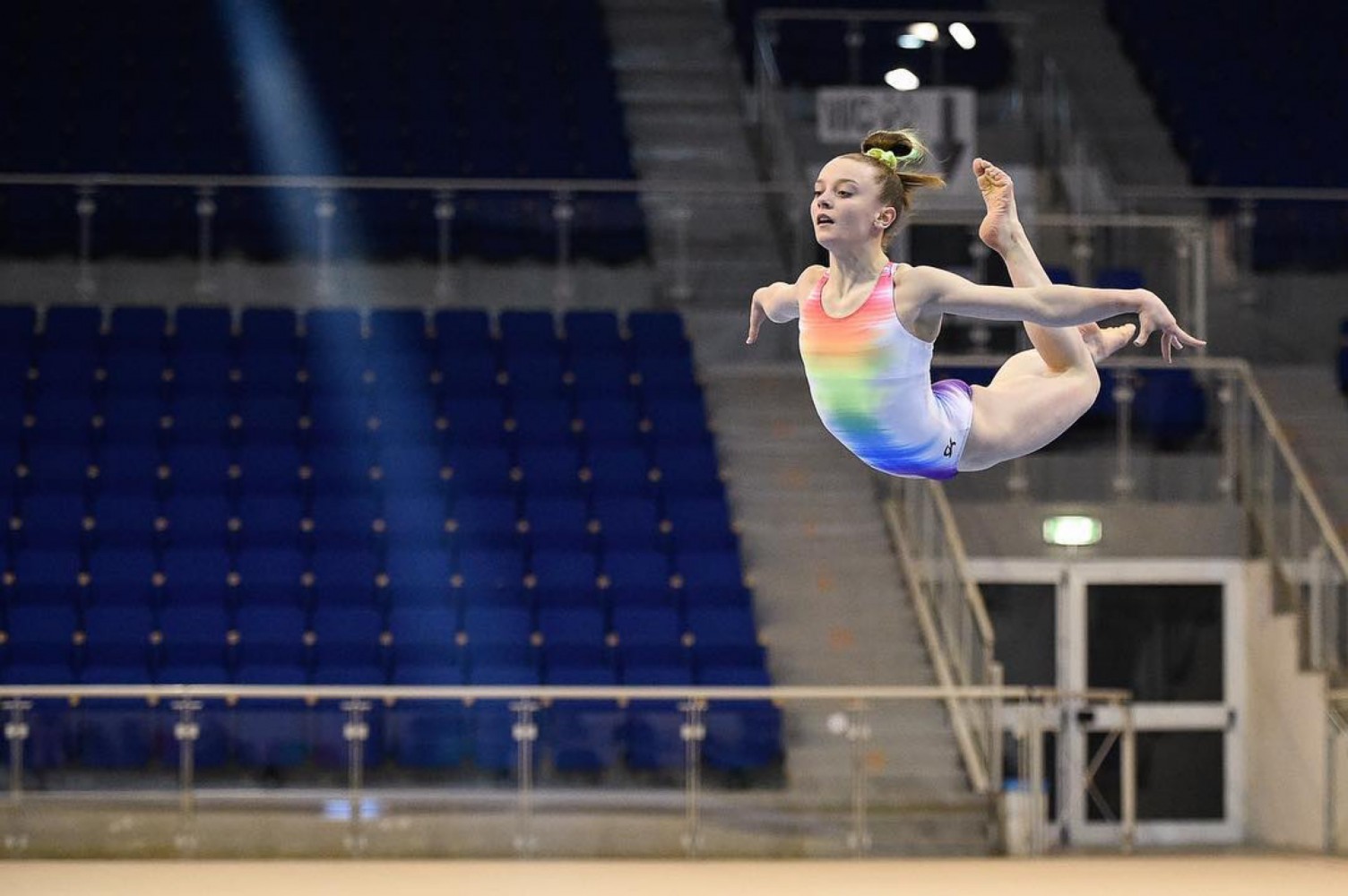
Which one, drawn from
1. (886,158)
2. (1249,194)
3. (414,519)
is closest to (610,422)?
(414,519)

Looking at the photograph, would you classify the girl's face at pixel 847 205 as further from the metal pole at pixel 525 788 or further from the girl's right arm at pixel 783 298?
the metal pole at pixel 525 788

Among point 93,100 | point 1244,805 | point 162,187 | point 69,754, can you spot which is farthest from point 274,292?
point 1244,805

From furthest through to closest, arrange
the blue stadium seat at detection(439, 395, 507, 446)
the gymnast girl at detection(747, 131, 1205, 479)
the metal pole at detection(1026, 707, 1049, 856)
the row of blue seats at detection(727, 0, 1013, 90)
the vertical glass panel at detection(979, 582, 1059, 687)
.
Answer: the row of blue seats at detection(727, 0, 1013, 90)
the vertical glass panel at detection(979, 582, 1059, 687)
the blue stadium seat at detection(439, 395, 507, 446)
the metal pole at detection(1026, 707, 1049, 856)
the gymnast girl at detection(747, 131, 1205, 479)

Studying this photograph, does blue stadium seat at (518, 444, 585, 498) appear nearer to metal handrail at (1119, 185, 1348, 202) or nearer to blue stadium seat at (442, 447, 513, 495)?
blue stadium seat at (442, 447, 513, 495)

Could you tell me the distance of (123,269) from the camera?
14.4 m

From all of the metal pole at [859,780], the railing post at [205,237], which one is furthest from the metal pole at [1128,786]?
the railing post at [205,237]

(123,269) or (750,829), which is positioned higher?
(123,269)

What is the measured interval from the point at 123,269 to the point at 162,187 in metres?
0.66

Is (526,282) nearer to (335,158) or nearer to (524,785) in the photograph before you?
(335,158)

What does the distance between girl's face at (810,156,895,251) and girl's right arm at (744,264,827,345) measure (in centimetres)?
26

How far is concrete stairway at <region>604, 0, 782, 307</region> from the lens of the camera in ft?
46.7

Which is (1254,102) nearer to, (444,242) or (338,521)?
(444,242)

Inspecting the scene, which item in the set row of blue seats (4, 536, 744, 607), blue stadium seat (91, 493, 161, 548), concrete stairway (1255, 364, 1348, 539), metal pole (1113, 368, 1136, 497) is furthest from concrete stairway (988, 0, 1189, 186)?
blue stadium seat (91, 493, 161, 548)

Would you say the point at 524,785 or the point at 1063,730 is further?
the point at 1063,730
